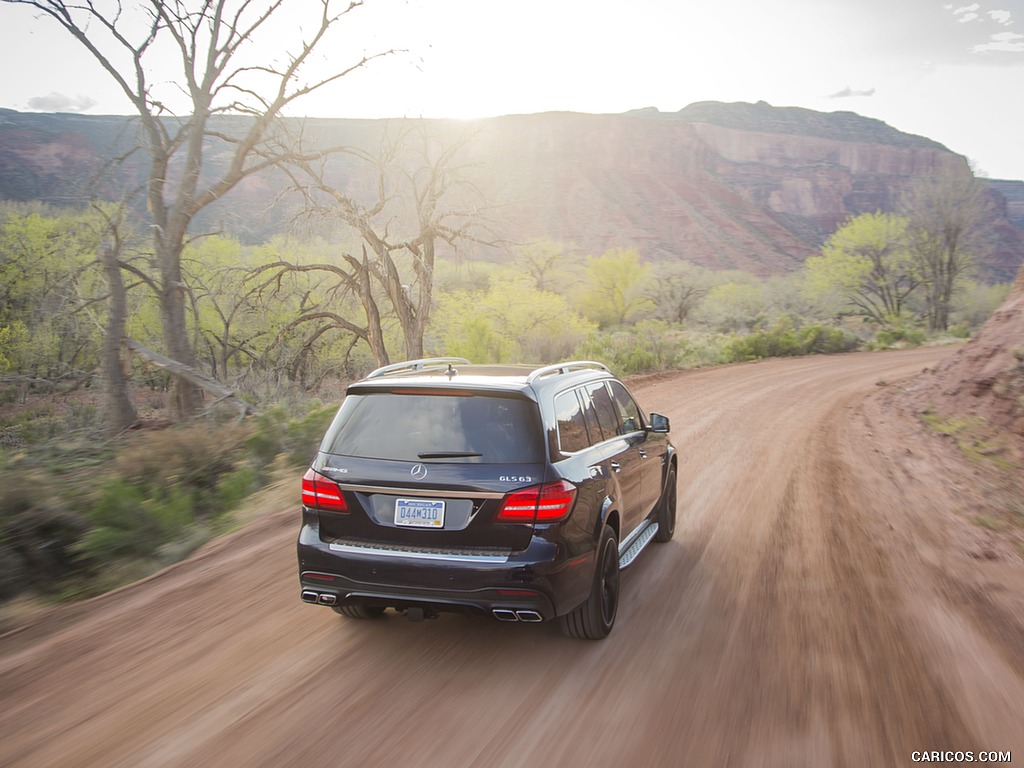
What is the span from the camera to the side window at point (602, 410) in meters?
5.18

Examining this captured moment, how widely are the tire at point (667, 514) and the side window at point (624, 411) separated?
78 centimetres

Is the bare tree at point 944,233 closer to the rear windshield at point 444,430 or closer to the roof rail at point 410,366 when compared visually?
the roof rail at point 410,366

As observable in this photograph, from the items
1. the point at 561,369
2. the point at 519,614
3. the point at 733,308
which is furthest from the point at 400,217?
the point at 733,308

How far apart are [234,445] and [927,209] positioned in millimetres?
50608

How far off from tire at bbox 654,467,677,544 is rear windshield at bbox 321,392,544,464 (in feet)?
9.05

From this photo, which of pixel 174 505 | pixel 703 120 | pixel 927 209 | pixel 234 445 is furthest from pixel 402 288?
pixel 703 120

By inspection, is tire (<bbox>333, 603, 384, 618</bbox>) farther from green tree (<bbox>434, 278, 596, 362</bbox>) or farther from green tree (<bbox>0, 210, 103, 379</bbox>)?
green tree (<bbox>434, 278, 596, 362</bbox>)

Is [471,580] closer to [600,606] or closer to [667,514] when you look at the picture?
[600,606]

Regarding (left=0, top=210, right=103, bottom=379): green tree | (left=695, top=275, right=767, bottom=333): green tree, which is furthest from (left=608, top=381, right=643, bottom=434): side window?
(left=695, top=275, right=767, bottom=333): green tree

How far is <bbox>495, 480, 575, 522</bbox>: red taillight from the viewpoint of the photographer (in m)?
3.95

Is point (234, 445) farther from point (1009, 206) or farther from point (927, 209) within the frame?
point (1009, 206)

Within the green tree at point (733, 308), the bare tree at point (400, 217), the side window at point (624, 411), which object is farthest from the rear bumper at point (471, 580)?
the green tree at point (733, 308)

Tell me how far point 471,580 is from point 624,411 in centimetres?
256

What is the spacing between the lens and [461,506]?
157 inches
